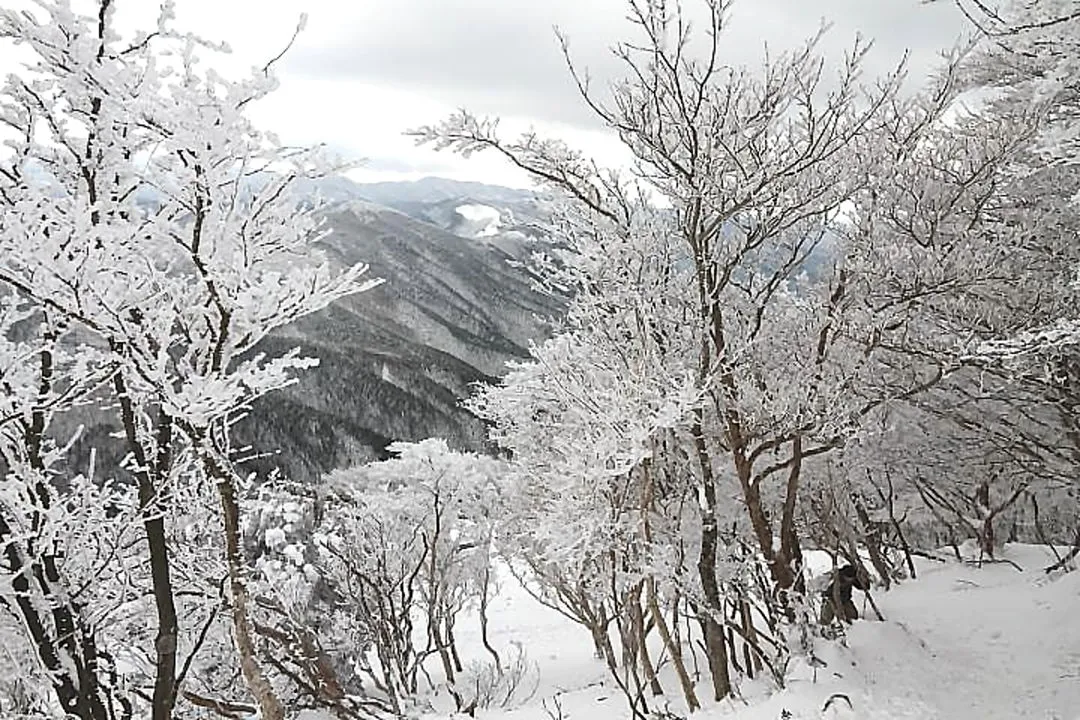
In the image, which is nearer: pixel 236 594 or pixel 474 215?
pixel 236 594

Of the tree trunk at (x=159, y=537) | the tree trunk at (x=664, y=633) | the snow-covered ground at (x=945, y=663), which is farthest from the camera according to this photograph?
the tree trunk at (x=664, y=633)

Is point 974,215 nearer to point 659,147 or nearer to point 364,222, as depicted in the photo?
point 659,147

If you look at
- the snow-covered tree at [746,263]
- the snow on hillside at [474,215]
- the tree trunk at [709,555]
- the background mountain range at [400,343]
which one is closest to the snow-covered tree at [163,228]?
the background mountain range at [400,343]

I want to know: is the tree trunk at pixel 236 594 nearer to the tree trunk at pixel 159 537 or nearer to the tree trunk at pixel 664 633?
the tree trunk at pixel 159 537

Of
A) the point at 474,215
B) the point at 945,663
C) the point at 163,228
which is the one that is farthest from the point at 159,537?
the point at 474,215

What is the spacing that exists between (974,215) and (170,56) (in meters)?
6.66

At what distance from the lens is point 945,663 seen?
805cm

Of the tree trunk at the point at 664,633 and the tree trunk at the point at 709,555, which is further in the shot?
the tree trunk at the point at 664,633

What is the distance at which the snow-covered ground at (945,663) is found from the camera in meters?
6.86

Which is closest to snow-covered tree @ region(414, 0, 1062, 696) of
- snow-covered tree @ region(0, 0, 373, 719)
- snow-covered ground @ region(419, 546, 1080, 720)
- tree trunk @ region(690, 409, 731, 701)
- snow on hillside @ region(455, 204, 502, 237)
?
tree trunk @ region(690, 409, 731, 701)

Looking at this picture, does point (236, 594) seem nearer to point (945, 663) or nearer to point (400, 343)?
point (945, 663)

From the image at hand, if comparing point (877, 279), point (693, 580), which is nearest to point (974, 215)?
point (877, 279)

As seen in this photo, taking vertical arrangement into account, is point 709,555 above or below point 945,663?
above

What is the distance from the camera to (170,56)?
13.7 feet
